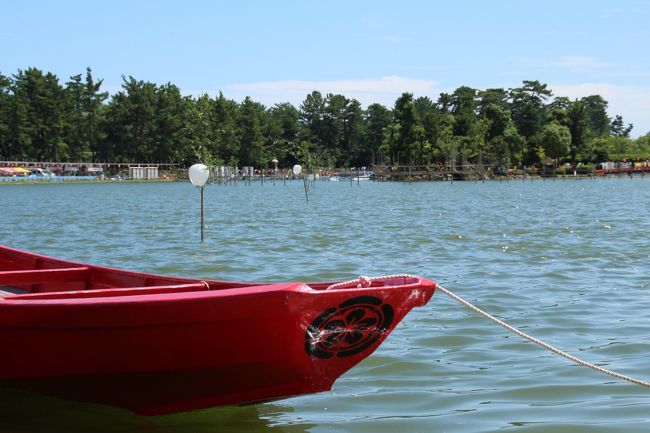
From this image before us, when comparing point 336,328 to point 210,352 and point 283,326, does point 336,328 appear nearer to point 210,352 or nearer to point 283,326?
point 283,326

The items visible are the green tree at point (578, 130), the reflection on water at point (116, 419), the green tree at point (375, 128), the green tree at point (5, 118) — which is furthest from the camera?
the green tree at point (375, 128)

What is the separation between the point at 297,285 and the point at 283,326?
40cm

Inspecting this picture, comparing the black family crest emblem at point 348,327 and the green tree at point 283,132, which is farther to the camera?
the green tree at point 283,132

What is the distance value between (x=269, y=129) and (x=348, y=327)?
141919 mm

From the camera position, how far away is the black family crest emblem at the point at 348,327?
238 inches

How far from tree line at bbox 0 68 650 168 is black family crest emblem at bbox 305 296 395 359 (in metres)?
95.9

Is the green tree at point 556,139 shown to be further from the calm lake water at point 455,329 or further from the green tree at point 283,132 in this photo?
the calm lake water at point 455,329

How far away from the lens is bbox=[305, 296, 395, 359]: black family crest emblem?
6.04 metres

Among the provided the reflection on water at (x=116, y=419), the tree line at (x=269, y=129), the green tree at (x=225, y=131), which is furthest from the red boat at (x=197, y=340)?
the green tree at (x=225, y=131)

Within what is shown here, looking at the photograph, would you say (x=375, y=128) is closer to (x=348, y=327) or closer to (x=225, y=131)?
(x=225, y=131)

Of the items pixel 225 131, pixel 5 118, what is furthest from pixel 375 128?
pixel 5 118

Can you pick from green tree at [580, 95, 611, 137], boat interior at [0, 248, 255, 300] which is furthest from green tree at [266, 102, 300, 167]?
boat interior at [0, 248, 255, 300]

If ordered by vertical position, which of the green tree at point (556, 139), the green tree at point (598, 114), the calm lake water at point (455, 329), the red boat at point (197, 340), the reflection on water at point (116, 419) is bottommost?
the reflection on water at point (116, 419)

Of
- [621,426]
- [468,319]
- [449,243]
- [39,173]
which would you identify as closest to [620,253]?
[449,243]
